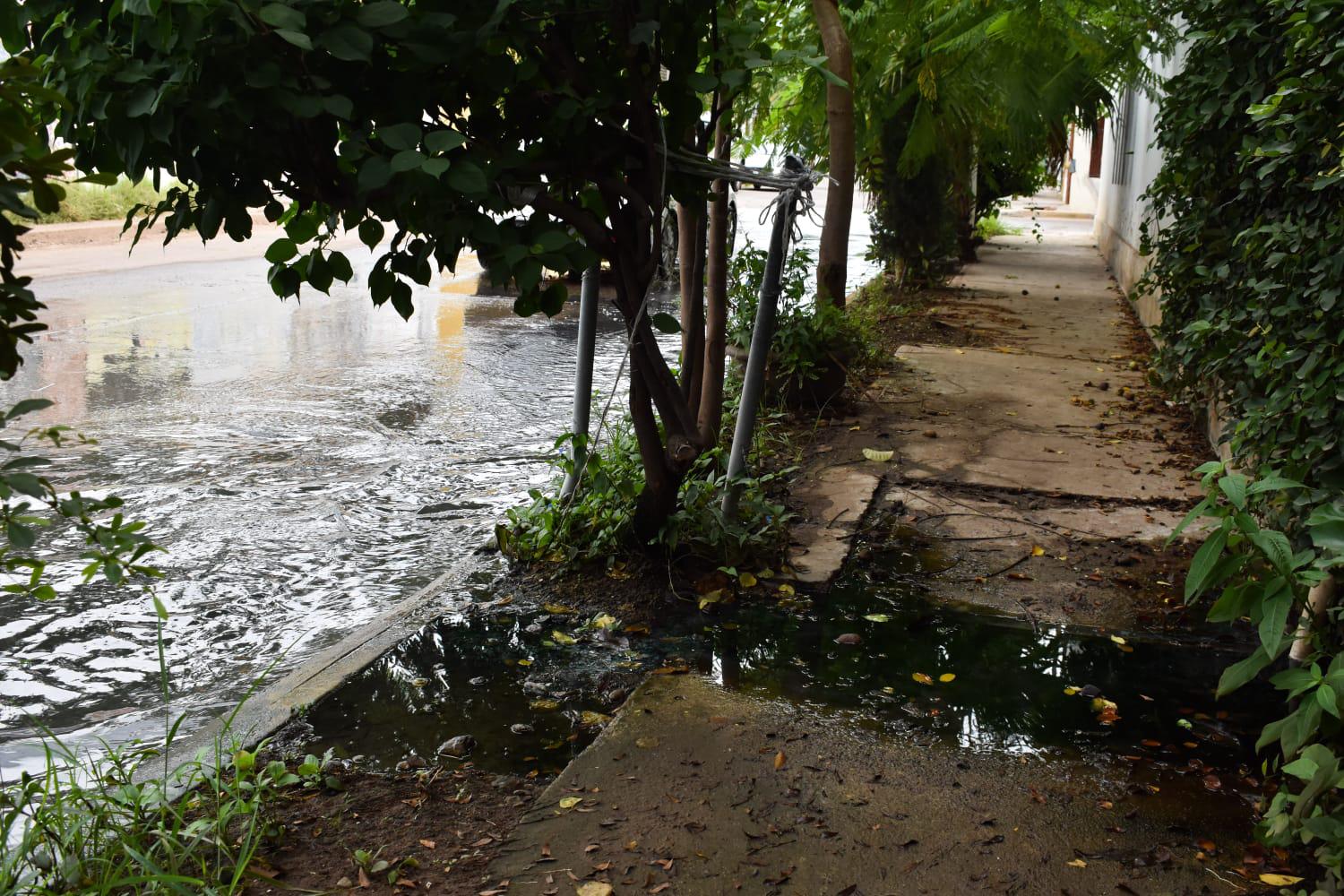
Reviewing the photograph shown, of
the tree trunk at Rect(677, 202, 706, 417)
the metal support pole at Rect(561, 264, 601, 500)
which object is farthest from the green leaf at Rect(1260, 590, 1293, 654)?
the metal support pole at Rect(561, 264, 601, 500)

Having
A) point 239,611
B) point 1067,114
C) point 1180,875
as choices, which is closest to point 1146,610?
point 1180,875

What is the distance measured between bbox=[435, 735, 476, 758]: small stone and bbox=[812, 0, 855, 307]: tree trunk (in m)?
4.24

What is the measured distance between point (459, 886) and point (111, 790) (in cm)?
104

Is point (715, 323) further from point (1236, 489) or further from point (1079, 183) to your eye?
point (1079, 183)

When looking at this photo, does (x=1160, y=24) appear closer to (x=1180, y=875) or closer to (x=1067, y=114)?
(x=1067, y=114)

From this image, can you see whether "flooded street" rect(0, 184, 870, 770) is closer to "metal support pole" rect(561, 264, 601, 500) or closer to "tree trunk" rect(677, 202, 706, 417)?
"metal support pole" rect(561, 264, 601, 500)

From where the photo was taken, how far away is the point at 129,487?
20.7 feet

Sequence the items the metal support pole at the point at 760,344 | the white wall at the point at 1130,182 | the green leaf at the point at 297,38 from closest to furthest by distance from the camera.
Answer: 1. the green leaf at the point at 297,38
2. the metal support pole at the point at 760,344
3. the white wall at the point at 1130,182

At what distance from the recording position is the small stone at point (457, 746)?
3.58m

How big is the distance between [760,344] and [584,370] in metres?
0.87

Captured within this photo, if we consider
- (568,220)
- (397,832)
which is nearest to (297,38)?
(568,220)

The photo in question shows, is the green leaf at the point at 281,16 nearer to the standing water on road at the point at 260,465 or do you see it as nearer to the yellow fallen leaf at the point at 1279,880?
the standing water on road at the point at 260,465

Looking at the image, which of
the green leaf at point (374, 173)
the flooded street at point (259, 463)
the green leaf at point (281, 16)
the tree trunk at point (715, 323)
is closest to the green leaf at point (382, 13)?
the green leaf at point (281, 16)

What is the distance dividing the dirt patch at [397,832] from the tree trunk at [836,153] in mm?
4498
